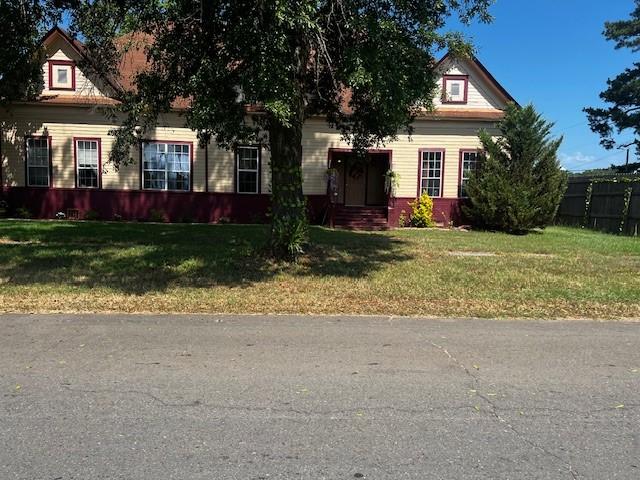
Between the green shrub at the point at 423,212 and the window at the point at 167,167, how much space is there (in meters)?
8.42

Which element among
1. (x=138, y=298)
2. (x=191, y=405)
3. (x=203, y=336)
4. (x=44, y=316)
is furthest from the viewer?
(x=138, y=298)

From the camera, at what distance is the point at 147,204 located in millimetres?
Answer: 21500

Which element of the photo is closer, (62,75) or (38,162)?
(62,75)

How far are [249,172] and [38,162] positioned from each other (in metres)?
7.72

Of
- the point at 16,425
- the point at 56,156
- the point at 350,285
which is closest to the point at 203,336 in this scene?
the point at 16,425

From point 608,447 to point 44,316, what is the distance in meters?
6.42

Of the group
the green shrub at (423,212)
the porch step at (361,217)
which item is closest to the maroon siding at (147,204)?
the porch step at (361,217)

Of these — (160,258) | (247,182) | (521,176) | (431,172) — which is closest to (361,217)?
(431,172)

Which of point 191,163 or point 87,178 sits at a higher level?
point 191,163

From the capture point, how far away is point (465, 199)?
21781 millimetres

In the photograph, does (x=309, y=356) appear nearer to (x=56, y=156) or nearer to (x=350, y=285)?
(x=350, y=285)

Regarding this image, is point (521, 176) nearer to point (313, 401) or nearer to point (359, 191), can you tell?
point (359, 191)

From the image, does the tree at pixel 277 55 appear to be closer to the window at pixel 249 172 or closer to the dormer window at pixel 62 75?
the window at pixel 249 172

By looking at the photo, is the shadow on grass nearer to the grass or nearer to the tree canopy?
the grass
